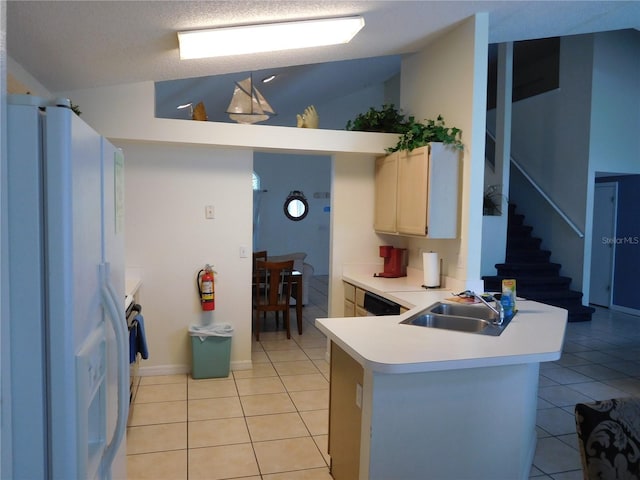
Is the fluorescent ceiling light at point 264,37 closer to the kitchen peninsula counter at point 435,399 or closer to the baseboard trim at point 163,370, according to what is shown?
the kitchen peninsula counter at point 435,399

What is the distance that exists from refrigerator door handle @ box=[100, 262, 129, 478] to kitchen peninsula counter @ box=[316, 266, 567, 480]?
0.86m

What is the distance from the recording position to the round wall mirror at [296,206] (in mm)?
9742

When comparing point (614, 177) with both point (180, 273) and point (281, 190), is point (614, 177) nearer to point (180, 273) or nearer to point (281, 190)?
point (281, 190)

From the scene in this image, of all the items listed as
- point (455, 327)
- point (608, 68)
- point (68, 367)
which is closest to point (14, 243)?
point (68, 367)

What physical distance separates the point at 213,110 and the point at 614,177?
20.8 ft

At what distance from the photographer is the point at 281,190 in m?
9.68

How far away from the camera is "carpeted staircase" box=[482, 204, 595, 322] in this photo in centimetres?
632

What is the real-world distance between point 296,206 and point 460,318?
7.45 meters

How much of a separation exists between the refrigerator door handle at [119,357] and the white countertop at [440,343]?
0.86 m

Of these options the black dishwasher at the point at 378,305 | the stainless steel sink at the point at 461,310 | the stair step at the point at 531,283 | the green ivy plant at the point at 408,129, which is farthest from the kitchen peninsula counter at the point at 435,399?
the stair step at the point at 531,283

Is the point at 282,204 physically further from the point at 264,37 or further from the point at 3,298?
the point at 3,298

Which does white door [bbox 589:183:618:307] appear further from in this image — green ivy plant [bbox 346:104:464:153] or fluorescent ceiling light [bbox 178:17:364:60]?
fluorescent ceiling light [bbox 178:17:364:60]

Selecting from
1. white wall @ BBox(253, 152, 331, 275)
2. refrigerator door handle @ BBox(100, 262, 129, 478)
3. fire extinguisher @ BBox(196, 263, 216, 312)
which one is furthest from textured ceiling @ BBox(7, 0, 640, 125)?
white wall @ BBox(253, 152, 331, 275)

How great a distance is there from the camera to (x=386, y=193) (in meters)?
4.16
